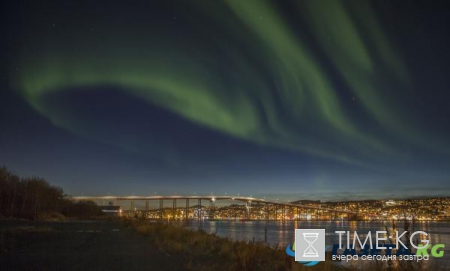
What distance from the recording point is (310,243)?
13.8 metres

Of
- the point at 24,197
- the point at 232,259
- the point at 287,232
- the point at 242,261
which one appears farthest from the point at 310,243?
the point at 287,232

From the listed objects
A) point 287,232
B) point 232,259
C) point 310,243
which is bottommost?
point 287,232

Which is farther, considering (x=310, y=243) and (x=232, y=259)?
(x=310, y=243)

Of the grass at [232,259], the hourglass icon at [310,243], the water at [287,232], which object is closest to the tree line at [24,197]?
the water at [287,232]

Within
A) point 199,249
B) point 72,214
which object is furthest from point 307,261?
point 72,214

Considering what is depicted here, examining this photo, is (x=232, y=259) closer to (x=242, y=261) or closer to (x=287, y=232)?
(x=242, y=261)

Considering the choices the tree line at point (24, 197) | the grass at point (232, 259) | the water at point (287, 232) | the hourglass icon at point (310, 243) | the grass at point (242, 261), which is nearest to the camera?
the grass at point (242, 261)

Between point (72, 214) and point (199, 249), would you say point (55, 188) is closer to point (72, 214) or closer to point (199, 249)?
point (72, 214)

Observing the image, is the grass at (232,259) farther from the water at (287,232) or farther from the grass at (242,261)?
the water at (287,232)

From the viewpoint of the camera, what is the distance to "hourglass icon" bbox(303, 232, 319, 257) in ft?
43.8

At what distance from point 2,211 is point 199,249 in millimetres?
36476

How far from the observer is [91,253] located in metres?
14.5

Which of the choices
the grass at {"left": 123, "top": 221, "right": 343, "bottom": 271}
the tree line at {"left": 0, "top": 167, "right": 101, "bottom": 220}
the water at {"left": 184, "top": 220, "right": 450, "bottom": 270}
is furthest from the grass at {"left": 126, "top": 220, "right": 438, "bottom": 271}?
the tree line at {"left": 0, "top": 167, "right": 101, "bottom": 220}

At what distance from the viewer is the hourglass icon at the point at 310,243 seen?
13347 millimetres
